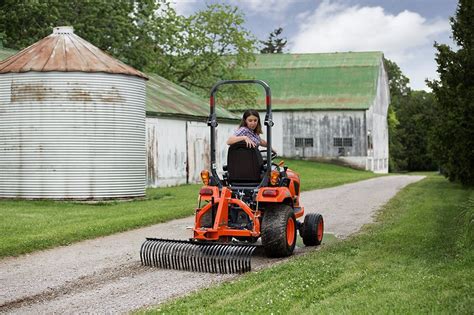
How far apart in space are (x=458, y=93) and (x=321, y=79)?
3513 centimetres

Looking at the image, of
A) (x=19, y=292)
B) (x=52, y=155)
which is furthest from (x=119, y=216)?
(x=19, y=292)

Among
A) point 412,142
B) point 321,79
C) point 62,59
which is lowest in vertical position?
point 412,142

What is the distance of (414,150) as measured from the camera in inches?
3172

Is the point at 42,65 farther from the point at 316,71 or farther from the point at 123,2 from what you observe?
the point at 316,71

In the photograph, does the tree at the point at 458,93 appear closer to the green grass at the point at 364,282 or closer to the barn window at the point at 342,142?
the green grass at the point at 364,282

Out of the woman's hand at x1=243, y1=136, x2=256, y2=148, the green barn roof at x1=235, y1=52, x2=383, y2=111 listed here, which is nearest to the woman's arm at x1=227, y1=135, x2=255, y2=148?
the woman's hand at x1=243, y1=136, x2=256, y2=148

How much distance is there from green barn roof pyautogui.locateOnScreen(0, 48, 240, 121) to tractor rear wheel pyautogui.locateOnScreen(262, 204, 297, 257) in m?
19.9

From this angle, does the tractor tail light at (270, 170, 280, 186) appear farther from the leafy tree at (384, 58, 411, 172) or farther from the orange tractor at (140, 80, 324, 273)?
the leafy tree at (384, 58, 411, 172)

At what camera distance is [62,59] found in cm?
2397

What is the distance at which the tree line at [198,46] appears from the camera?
2592 cm

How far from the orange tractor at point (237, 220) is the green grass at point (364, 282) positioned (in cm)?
59

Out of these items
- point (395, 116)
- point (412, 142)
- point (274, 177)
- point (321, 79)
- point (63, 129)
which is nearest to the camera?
point (274, 177)

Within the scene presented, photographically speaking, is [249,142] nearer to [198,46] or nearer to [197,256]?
[197,256]

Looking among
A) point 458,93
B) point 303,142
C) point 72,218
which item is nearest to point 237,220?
point 72,218
